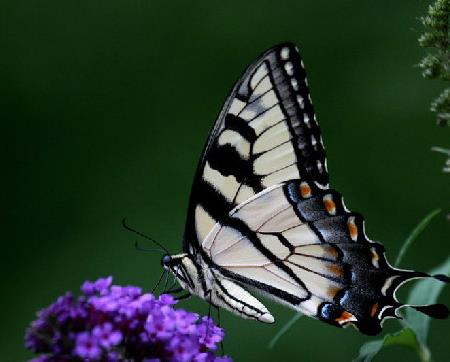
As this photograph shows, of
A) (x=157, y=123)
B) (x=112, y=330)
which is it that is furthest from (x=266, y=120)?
(x=157, y=123)

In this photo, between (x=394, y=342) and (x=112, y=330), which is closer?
(x=112, y=330)

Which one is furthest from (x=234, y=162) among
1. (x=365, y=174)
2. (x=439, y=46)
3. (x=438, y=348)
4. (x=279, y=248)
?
(x=365, y=174)

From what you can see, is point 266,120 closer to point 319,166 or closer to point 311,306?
point 319,166

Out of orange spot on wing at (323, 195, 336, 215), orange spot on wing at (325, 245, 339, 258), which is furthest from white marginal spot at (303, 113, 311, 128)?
orange spot on wing at (325, 245, 339, 258)

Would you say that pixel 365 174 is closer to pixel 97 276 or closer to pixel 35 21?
pixel 97 276

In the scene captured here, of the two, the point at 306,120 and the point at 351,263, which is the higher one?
the point at 306,120

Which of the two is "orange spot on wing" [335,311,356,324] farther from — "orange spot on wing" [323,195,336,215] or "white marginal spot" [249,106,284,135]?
"white marginal spot" [249,106,284,135]
